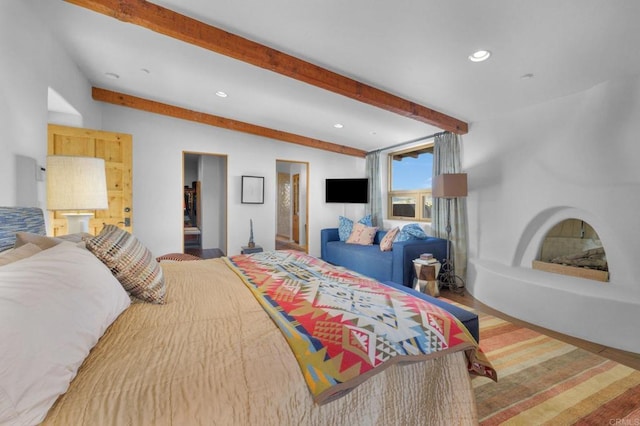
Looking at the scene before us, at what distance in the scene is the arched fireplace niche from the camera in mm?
2768

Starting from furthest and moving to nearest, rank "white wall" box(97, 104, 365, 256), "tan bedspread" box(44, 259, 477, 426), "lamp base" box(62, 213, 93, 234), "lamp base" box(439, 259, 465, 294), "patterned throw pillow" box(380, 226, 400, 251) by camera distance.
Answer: "white wall" box(97, 104, 365, 256) < "patterned throw pillow" box(380, 226, 400, 251) < "lamp base" box(439, 259, 465, 294) < "lamp base" box(62, 213, 93, 234) < "tan bedspread" box(44, 259, 477, 426)

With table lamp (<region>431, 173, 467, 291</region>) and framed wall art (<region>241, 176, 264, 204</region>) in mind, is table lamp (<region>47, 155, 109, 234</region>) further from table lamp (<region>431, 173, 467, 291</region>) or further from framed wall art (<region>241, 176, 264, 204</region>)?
table lamp (<region>431, 173, 467, 291</region>)

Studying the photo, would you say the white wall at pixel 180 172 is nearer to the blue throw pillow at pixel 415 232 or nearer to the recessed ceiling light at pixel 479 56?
the blue throw pillow at pixel 415 232

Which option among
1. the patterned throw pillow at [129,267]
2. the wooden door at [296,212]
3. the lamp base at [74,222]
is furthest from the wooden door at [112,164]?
the wooden door at [296,212]

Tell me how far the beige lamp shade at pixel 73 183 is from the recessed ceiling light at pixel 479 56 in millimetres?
3022

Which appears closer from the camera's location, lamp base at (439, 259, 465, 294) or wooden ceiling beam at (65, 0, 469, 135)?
wooden ceiling beam at (65, 0, 469, 135)

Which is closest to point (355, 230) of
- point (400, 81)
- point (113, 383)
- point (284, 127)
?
point (284, 127)

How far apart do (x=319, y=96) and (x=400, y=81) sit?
1.05m

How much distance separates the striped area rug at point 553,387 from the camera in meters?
1.52

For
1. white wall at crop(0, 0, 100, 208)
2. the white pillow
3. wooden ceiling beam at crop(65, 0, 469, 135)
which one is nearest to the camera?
the white pillow

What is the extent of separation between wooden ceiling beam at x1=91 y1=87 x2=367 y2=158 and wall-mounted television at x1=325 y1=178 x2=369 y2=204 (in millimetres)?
620

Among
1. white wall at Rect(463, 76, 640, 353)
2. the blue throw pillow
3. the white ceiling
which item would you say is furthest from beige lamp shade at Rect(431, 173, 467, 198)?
the white ceiling

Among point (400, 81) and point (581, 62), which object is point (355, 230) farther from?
point (581, 62)

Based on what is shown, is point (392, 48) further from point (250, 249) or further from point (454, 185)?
point (250, 249)
